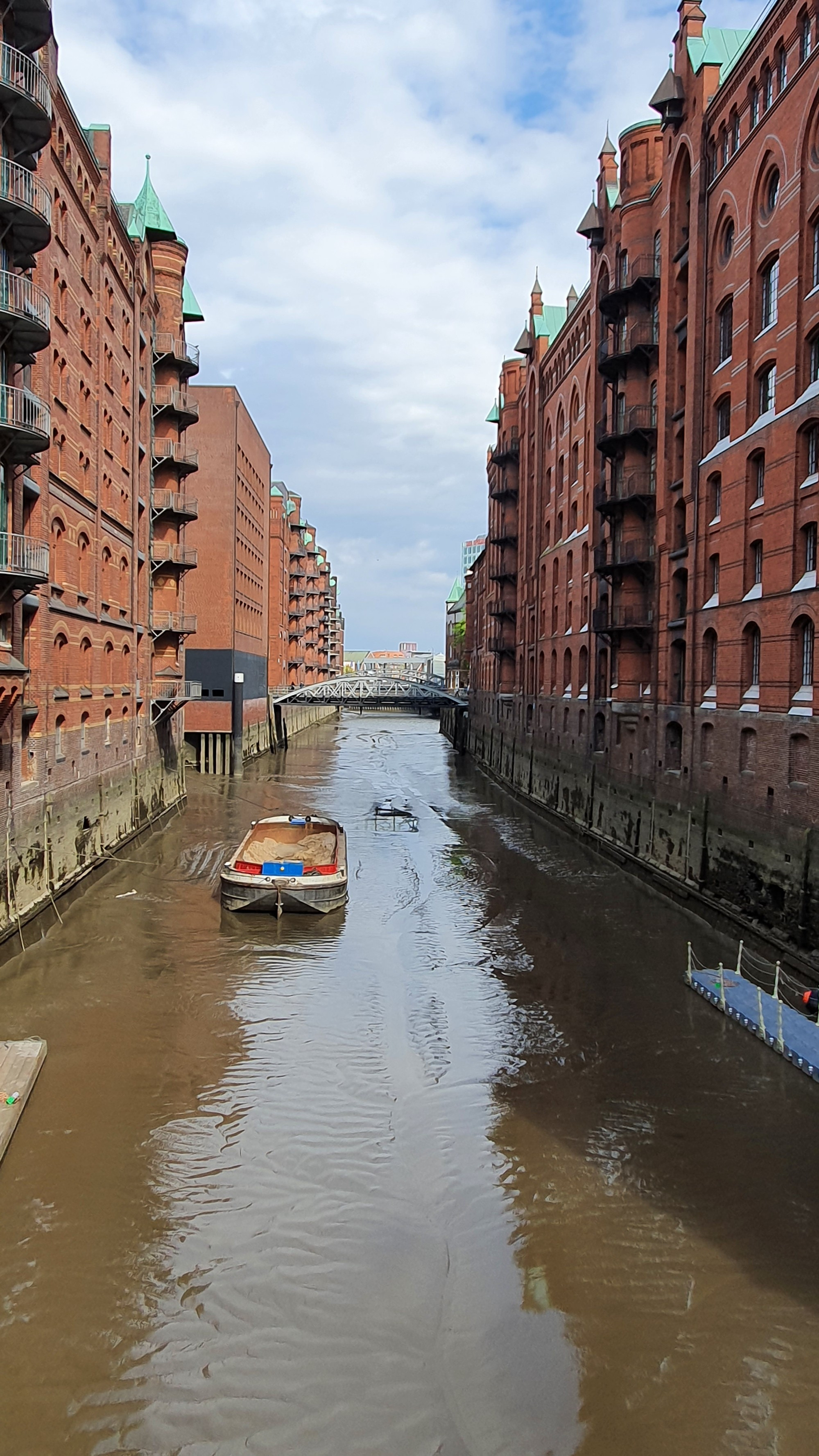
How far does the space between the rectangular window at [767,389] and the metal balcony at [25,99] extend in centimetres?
1512

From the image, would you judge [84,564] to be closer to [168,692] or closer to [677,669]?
[168,692]

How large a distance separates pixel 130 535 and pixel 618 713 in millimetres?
17384

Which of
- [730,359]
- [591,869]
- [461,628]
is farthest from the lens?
[461,628]

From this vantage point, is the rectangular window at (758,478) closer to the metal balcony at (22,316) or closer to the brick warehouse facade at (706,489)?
the brick warehouse facade at (706,489)

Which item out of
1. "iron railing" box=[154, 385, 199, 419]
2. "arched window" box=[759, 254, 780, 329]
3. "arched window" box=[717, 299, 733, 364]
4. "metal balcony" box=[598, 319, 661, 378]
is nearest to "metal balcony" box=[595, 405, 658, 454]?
"metal balcony" box=[598, 319, 661, 378]

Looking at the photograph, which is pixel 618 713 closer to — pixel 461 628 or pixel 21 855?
pixel 21 855

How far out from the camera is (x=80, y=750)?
84.4 ft

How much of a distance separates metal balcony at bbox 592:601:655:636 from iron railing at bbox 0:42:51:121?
20.0m

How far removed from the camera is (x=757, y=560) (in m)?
22.4

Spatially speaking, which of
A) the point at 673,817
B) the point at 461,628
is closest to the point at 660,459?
the point at 673,817

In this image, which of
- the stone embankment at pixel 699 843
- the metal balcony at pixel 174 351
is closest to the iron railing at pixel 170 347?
the metal balcony at pixel 174 351

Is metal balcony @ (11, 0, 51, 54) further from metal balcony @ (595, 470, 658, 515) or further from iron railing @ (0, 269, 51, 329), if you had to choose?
metal balcony @ (595, 470, 658, 515)

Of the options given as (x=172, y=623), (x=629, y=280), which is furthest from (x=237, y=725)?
(x=629, y=280)

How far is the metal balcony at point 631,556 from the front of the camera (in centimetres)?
3042
